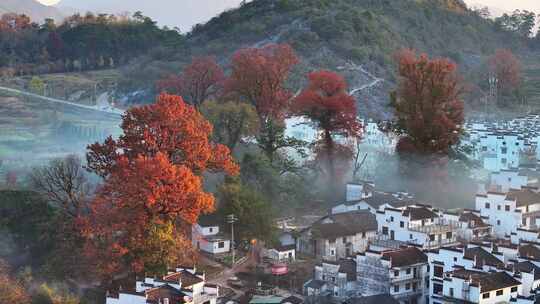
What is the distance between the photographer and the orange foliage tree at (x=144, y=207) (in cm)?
1501

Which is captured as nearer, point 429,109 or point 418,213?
point 418,213

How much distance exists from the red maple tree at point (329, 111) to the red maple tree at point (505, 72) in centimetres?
2171

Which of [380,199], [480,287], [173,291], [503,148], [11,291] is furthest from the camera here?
[503,148]

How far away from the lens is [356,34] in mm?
39750

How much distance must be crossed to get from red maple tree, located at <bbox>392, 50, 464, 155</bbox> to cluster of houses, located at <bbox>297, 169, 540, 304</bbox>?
6.19 feet

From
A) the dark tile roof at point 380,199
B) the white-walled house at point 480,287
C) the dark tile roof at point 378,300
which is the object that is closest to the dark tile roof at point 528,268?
the white-walled house at point 480,287

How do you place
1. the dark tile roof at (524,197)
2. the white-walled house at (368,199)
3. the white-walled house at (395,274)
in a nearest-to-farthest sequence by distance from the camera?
the white-walled house at (395,274) < the dark tile roof at (524,197) < the white-walled house at (368,199)

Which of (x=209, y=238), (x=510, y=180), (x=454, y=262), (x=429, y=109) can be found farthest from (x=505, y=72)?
(x=454, y=262)

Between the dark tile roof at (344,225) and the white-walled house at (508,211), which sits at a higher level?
the white-walled house at (508,211)

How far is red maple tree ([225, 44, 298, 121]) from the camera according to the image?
2281 cm

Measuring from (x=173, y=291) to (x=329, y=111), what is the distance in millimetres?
8983

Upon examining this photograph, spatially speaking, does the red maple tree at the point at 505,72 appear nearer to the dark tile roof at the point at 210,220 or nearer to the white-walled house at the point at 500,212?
the white-walled house at the point at 500,212

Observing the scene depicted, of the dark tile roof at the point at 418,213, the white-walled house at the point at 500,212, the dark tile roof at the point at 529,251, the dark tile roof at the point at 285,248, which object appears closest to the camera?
the dark tile roof at the point at 529,251

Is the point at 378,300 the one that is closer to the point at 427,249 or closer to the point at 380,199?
the point at 427,249
